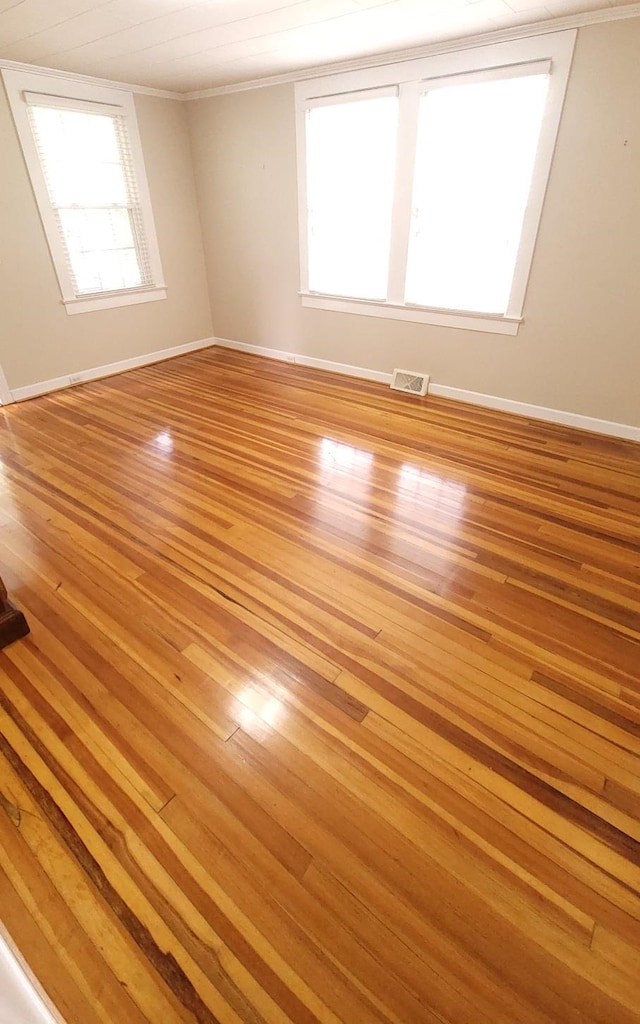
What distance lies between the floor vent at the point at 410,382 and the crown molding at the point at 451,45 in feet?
6.94

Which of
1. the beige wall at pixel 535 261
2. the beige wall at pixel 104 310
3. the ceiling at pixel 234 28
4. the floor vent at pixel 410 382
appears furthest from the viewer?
the floor vent at pixel 410 382

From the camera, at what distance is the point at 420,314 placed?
12.9 ft

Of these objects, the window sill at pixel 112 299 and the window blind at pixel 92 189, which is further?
the window sill at pixel 112 299

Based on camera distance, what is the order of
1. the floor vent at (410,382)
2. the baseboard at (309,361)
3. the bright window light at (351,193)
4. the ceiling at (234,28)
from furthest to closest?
the baseboard at (309,361)
the floor vent at (410,382)
the bright window light at (351,193)
the ceiling at (234,28)

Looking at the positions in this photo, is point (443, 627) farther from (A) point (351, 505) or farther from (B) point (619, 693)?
(A) point (351, 505)

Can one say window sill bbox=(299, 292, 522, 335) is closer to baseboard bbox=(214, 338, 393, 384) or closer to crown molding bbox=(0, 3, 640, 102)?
baseboard bbox=(214, 338, 393, 384)

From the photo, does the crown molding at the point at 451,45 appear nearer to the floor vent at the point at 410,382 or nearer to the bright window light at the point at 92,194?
the bright window light at the point at 92,194

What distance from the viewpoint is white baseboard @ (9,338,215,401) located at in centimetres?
414

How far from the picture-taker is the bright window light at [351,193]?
3.62 m

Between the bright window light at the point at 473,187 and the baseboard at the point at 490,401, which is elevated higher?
the bright window light at the point at 473,187

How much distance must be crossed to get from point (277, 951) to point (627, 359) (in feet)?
12.0

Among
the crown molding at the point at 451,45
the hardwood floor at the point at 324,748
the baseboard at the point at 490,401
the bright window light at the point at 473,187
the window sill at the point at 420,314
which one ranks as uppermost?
the crown molding at the point at 451,45

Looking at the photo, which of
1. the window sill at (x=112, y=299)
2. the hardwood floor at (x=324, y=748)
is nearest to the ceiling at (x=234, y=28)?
the window sill at (x=112, y=299)

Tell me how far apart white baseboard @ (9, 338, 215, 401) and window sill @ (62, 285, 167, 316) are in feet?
1.73
